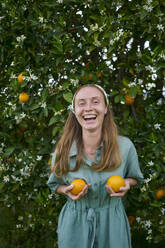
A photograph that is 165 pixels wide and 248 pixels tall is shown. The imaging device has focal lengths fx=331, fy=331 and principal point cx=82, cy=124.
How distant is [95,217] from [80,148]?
41cm

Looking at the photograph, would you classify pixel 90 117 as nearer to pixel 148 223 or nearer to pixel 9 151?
pixel 9 151

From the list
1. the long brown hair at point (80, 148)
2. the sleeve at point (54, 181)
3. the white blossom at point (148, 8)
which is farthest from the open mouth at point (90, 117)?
the white blossom at point (148, 8)

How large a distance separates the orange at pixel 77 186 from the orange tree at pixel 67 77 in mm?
610

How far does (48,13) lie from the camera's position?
2375mm

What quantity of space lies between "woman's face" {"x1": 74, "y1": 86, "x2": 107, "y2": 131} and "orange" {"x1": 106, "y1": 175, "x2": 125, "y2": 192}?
30cm

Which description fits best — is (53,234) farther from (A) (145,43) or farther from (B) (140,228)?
(A) (145,43)

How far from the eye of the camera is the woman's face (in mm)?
1867

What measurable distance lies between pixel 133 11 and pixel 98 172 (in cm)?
133

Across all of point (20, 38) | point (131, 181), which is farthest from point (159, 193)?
point (20, 38)

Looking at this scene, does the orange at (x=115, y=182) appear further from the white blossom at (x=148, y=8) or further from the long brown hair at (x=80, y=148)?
the white blossom at (x=148, y=8)

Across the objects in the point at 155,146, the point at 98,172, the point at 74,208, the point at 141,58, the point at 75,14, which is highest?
the point at 75,14

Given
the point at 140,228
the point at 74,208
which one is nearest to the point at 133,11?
the point at 74,208

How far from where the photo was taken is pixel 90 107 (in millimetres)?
1861

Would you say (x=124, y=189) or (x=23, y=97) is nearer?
(x=124, y=189)
